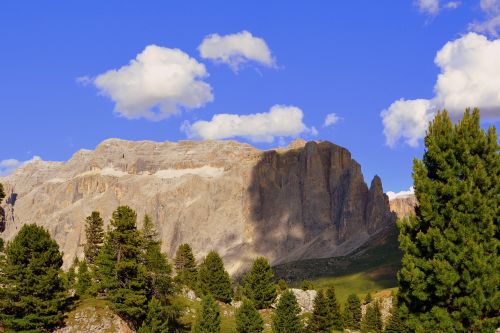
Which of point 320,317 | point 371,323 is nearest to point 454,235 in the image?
point 320,317

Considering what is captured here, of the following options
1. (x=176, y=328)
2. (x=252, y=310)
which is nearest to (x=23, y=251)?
(x=176, y=328)

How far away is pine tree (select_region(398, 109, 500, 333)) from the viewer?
22.2m

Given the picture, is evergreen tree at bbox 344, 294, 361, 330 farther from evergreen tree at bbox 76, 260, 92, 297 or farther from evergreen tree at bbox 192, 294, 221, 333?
evergreen tree at bbox 76, 260, 92, 297

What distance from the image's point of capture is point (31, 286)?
2153 inches

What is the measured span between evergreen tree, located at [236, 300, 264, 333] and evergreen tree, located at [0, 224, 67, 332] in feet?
64.2

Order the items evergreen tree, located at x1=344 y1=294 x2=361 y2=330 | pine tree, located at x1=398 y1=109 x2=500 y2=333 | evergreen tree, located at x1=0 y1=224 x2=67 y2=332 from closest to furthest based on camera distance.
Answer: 1. pine tree, located at x1=398 y1=109 x2=500 y2=333
2. evergreen tree, located at x1=0 y1=224 x2=67 y2=332
3. evergreen tree, located at x1=344 y1=294 x2=361 y2=330

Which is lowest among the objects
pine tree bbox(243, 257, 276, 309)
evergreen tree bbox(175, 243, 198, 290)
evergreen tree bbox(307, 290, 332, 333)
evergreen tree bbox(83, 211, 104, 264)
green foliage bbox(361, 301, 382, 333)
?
green foliage bbox(361, 301, 382, 333)

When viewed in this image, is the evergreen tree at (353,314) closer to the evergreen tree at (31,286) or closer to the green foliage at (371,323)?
the green foliage at (371,323)

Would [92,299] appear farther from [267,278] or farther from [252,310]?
[267,278]

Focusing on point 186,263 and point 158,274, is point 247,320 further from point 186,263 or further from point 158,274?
point 186,263

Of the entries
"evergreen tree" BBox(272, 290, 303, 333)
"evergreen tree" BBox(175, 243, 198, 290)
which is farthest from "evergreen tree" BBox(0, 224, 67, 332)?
"evergreen tree" BBox(175, 243, 198, 290)

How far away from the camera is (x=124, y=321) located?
5916 centimetres

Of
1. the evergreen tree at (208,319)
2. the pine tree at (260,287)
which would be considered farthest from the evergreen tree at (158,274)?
the pine tree at (260,287)

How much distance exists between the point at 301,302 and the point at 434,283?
94.7 metres
